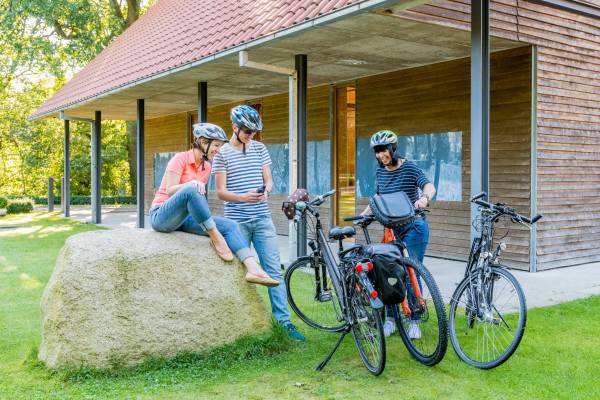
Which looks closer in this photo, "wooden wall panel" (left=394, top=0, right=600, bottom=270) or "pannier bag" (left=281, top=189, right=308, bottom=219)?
"pannier bag" (left=281, top=189, right=308, bottom=219)

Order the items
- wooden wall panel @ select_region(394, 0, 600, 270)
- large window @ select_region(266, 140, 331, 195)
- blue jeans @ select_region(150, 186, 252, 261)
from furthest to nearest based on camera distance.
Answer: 1. large window @ select_region(266, 140, 331, 195)
2. wooden wall panel @ select_region(394, 0, 600, 270)
3. blue jeans @ select_region(150, 186, 252, 261)

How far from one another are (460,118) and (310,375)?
5.91m

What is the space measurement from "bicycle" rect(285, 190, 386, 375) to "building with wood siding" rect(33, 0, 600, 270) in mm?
2571

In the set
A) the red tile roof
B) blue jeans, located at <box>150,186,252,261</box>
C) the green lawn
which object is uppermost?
the red tile roof

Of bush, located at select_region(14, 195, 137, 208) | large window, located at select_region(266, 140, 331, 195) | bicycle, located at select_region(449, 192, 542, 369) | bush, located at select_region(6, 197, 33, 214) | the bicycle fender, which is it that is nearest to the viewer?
the bicycle fender

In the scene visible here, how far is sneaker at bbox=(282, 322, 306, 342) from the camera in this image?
4.83m

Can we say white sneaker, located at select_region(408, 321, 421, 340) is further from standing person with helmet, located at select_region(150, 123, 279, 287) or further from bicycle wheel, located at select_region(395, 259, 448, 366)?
standing person with helmet, located at select_region(150, 123, 279, 287)

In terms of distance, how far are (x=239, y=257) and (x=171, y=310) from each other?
2.02ft

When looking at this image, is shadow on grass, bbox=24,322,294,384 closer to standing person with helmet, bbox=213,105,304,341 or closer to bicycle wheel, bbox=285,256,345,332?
standing person with helmet, bbox=213,105,304,341

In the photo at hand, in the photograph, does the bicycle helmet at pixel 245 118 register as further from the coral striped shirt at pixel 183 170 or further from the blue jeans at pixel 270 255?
the blue jeans at pixel 270 255

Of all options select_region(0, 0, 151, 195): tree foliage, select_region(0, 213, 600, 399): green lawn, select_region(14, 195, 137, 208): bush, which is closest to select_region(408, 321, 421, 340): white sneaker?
select_region(0, 213, 600, 399): green lawn

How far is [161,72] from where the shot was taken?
9828mm

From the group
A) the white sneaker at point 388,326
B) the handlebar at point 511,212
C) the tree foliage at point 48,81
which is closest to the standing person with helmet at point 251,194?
the white sneaker at point 388,326

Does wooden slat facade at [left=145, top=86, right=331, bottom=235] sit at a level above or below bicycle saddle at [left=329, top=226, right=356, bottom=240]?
above
